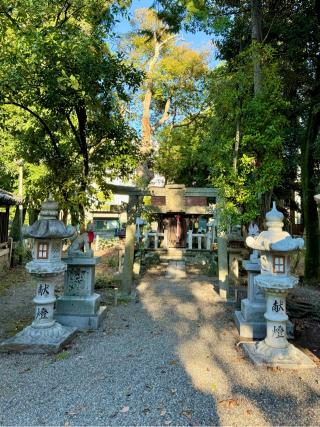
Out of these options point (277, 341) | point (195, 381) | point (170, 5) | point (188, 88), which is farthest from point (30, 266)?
point (188, 88)

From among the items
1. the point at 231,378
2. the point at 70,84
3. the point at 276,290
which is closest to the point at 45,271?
the point at 231,378

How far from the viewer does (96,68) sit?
5.85 m

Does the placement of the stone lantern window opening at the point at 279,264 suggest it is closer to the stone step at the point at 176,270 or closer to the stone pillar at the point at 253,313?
the stone pillar at the point at 253,313

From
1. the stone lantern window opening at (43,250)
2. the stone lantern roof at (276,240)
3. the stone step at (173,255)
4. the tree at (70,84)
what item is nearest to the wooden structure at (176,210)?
the stone step at (173,255)

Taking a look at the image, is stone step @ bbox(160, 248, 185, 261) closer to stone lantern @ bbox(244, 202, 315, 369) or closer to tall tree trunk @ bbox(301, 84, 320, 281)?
tall tree trunk @ bbox(301, 84, 320, 281)

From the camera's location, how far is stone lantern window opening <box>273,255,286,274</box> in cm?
496

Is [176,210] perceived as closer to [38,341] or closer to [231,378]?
[38,341]

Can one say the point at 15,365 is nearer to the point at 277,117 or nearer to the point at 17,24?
the point at 17,24

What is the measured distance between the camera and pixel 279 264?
4980 millimetres

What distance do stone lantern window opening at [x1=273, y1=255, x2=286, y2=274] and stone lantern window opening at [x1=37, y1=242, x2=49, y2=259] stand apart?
3571 mm

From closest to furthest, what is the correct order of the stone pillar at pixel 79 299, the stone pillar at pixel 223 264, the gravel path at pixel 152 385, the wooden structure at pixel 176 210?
1. the gravel path at pixel 152 385
2. the stone pillar at pixel 79 299
3. the stone pillar at pixel 223 264
4. the wooden structure at pixel 176 210

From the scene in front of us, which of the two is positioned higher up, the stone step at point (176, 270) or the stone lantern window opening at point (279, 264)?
the stone lantern window opening at point (279, 264)

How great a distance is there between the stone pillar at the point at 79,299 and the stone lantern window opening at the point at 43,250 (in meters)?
1.09

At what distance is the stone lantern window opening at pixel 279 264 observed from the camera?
4965 mm
